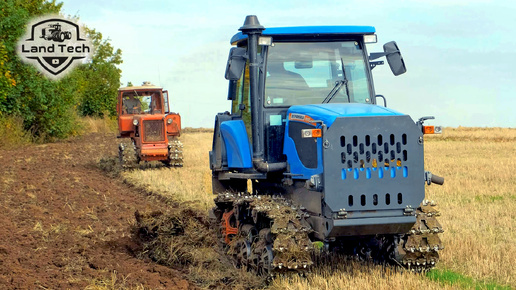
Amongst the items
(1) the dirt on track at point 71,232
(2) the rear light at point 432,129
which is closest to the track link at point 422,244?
(2) the rear light at point 432,129

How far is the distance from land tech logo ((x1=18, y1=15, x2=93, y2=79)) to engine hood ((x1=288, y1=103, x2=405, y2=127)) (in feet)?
93.9

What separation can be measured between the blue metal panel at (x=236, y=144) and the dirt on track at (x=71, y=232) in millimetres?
1680

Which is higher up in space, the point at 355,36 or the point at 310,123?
the point at 355,36

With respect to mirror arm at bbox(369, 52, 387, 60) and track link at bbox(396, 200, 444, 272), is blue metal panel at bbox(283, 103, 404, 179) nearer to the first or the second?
mirror arm at bbox(369, 52, 387, 60)

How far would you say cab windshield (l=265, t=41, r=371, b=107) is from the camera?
8.70 meters

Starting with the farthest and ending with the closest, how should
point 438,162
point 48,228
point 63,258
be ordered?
point 438,162, point 48,228, point 63,258

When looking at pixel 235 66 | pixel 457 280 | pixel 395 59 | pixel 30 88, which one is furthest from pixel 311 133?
pixel 30 88

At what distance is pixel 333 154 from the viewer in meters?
7.53

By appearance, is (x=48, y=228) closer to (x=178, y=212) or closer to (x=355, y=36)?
(x=178, y=212)

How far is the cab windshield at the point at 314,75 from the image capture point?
870cm

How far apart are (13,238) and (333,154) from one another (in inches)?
255

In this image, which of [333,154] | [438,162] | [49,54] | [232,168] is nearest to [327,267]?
[333,154]

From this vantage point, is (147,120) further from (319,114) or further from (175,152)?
(319,114)

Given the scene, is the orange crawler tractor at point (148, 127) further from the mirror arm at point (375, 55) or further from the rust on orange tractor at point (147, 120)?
the mirror arm at point (375, 55)
